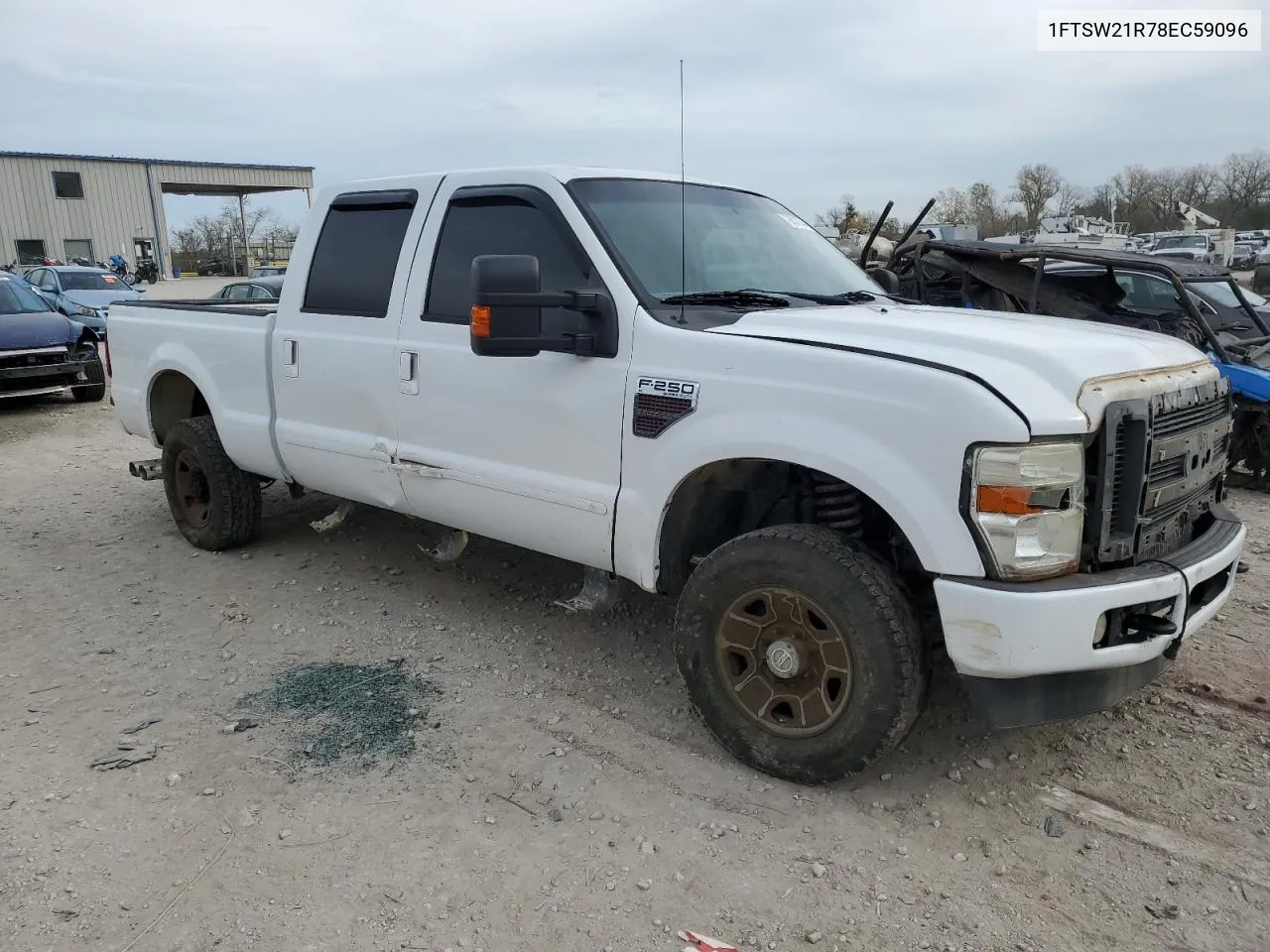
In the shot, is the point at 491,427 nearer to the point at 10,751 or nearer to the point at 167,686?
the point at 167,686

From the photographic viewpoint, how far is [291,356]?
4.86 metres

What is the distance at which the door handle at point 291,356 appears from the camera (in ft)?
15.9

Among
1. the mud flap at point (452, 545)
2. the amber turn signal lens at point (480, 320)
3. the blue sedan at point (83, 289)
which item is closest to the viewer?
the amber turn signal lens at point (480, 320)

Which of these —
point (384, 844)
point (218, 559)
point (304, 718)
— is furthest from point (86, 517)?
point (384, 844)

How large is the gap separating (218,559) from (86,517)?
1701mm

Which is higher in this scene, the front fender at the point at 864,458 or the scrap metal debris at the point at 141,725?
the front fender at the point at 864,458

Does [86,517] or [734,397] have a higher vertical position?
[734,397]

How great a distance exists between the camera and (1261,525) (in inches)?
257

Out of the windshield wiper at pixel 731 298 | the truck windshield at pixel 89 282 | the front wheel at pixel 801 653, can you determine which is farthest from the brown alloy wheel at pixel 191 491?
the truck windshield at pixel 89 282

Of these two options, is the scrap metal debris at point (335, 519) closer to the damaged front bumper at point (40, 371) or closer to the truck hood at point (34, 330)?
the damaged front bumper at point (40, 371)

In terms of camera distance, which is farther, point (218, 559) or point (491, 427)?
point (218, 559)

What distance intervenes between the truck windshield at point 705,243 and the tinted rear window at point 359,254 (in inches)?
42.4

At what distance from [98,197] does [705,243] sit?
44.0 metres

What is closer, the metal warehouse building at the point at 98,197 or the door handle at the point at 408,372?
the door handle at the point at 408,372
